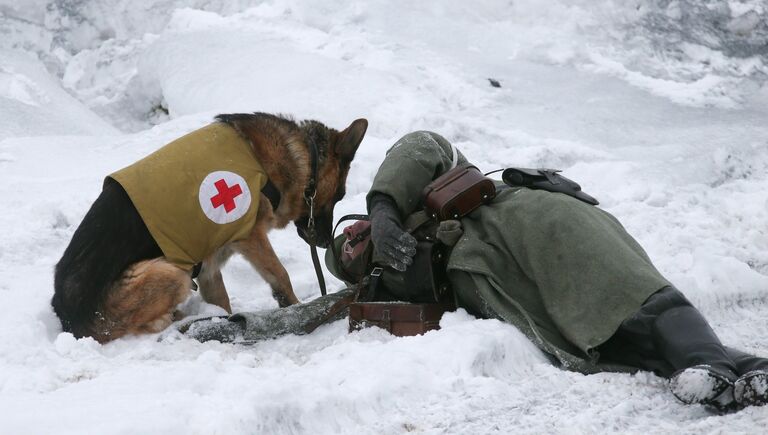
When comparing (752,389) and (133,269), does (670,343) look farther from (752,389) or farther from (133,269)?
(133,269)

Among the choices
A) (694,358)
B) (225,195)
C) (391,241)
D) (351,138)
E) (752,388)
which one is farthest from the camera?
(351,138)

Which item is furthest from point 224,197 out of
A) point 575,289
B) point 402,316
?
point 575,289

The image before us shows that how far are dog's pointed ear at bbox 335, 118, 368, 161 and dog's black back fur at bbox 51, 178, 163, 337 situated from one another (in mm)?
1356

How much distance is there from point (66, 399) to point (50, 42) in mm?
9202

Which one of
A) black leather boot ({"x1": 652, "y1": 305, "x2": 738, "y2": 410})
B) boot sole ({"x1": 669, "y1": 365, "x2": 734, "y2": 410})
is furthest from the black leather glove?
boot sole ({"x1": 669, "y1": 365, "x2": 734, "y2": 410})

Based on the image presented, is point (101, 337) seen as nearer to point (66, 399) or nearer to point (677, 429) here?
point (66, 399)

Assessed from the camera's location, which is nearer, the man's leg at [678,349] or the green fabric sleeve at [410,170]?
the man's leg at [678,349]

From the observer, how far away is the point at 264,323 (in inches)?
127

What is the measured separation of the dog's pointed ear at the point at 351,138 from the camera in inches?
167

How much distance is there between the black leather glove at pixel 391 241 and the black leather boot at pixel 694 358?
1.06 m

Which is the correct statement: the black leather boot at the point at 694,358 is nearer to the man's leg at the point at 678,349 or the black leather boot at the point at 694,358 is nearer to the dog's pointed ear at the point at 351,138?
the man's leg at the point at 678,349

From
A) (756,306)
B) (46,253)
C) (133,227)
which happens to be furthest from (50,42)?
(756,306)

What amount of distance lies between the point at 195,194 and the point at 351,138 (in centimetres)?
116

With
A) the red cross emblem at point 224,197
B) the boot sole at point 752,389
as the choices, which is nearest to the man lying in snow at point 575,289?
the boot sole at point 752,389
